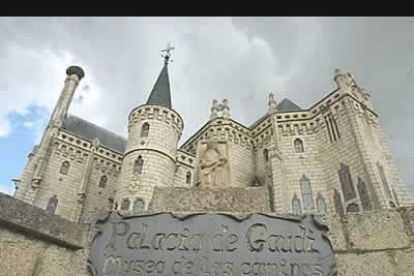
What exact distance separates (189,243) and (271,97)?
27815mm

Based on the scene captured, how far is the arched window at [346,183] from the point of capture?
21.4m

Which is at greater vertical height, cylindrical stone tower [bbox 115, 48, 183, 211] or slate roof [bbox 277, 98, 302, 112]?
slate roof [bbox 277, 98, 302, 112]

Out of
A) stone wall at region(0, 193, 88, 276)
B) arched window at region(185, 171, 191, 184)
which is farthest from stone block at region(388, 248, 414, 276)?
arched window at region(185, 171, 191, 184)

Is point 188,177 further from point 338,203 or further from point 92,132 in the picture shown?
point 92,132

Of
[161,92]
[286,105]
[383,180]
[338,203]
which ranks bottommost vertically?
[338,203]

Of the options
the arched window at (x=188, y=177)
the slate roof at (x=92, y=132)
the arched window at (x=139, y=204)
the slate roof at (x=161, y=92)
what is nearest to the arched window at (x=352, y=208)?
the arched window at (x=188, y=177)

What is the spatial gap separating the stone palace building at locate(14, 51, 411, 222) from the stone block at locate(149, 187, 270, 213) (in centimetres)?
1731

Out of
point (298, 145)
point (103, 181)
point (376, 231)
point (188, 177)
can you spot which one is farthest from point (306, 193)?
point (376, 231)

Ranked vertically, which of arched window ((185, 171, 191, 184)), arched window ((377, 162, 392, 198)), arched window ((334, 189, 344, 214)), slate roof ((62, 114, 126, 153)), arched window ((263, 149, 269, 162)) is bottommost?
arched window ((334, 189, 344, 214))

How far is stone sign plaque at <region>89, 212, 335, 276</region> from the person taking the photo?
10.1 ft

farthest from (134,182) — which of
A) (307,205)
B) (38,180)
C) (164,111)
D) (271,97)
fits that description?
(271,97)

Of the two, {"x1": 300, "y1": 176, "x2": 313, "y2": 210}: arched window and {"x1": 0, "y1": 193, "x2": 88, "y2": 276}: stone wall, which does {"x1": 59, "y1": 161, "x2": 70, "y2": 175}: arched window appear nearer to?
{"x1": 300, "y1": 176, "x2": 313, "y2": 210}: arched window

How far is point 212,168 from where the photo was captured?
4.60m

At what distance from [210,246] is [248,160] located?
83.9 feet
